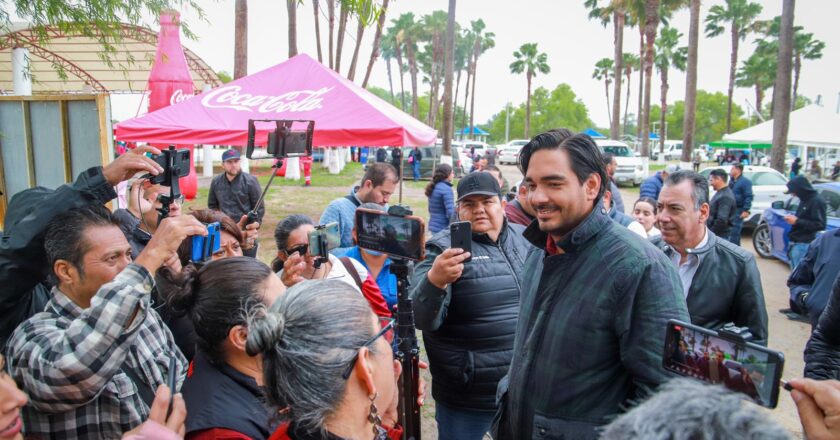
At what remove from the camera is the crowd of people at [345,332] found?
142 cm

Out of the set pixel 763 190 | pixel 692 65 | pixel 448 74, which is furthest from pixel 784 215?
pixel 448 74

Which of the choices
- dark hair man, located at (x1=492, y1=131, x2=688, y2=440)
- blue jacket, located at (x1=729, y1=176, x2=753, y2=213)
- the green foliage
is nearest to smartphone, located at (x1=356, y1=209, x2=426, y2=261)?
dark hair man, located at (x1=492, y1=131, x2=688, y2=440)

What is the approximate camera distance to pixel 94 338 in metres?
1.69

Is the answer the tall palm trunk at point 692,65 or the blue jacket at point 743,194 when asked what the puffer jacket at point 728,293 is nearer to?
the blue jacket at point 743,194

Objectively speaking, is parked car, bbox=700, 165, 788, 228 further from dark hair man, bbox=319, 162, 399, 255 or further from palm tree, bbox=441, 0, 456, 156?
dark hair man, bbox=319, 162, 399, 255

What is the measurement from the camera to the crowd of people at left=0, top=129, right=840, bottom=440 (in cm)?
142

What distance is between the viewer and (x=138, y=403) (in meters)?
2.04

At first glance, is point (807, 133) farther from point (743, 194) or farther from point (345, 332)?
point (345, 332)

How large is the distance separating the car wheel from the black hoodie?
3120mm

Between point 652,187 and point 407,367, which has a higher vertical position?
point 652,187

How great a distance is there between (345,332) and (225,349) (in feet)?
2.02

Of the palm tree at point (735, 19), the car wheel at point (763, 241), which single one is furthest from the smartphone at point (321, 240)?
the palm tree at point (735, 19)

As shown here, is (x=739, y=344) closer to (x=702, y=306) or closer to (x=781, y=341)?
(x=702, y=306)

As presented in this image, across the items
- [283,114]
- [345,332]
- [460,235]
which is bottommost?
[345,332]
